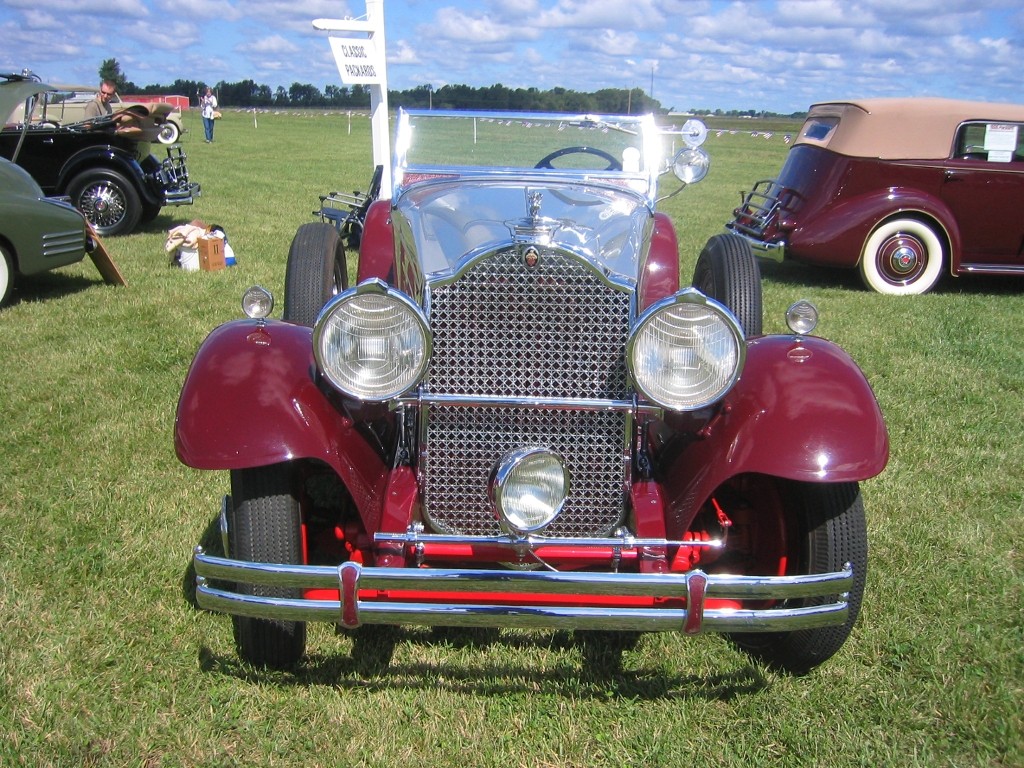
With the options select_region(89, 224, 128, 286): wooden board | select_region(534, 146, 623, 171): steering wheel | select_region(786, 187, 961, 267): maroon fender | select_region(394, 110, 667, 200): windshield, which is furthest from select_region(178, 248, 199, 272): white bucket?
select_region(786, 187, 961, 267): maroon fender

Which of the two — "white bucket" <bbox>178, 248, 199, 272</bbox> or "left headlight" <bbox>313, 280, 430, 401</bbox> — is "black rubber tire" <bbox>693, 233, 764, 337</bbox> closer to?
"left headlight" <bbox>313, 280, 430, 401</bbox>

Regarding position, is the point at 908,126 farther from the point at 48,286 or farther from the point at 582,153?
the point at 48,286

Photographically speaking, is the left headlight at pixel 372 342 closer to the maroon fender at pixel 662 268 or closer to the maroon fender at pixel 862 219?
the maroon fender at pixel 662 268

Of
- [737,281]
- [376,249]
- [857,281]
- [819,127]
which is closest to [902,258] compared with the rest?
[857,281]

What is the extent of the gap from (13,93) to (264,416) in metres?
6.68

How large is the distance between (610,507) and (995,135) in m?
7.48

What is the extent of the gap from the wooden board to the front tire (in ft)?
22.1

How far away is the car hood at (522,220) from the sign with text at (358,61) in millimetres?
6388

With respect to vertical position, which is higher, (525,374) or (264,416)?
(525,374)

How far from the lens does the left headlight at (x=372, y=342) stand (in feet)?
7.38

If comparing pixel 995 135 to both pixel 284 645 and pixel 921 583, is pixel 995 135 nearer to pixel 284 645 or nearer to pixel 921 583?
pixel 921 583

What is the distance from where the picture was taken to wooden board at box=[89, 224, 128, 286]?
7.05 meters

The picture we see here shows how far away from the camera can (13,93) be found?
7359 mm

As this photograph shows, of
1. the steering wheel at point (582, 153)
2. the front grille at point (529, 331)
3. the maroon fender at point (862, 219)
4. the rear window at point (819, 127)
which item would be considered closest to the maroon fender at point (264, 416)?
the front grille at point (529, 331)
